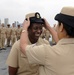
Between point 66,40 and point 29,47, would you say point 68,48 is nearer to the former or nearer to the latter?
point 66,40

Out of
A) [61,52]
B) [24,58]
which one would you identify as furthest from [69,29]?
[24,58]

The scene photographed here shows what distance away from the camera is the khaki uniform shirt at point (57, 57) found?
6.71 ft

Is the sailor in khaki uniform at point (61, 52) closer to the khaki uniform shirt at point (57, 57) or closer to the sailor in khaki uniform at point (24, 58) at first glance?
the khaki uniform shirt at point (57, 57)

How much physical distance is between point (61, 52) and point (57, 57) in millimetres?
47

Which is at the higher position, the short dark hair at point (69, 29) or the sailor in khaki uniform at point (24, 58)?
the short dark hair at point (69, 29)

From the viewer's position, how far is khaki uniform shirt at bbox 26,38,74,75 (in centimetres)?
204

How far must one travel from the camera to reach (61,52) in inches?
80.7

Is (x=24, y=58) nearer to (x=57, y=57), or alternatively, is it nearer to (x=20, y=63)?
(x=20, y=63)

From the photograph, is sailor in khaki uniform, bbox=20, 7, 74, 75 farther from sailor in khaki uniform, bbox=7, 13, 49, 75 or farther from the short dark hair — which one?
sailor in khaki uniform, bbox=7, 13, 49, 75

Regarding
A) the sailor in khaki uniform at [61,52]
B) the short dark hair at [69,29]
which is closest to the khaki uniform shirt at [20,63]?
the sailor in khaki uniform at [61,52]

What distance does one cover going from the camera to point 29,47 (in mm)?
2152

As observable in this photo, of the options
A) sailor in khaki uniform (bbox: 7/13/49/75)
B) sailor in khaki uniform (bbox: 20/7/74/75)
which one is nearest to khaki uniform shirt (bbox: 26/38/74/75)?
sailor in khaki uniform (bbox: 20/7/74/75)

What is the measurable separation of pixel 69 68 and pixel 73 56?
9 cm

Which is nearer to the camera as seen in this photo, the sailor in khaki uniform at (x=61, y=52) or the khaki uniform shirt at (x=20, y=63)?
the sailor in khaki uniform at (x=61, y=52)
